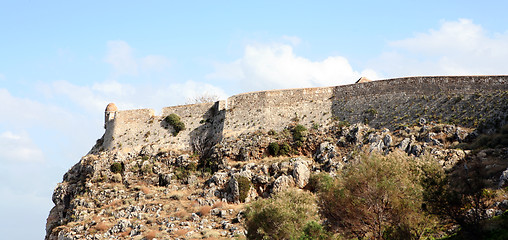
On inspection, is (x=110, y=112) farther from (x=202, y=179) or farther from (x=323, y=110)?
(x=323, y=110)

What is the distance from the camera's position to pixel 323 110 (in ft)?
189

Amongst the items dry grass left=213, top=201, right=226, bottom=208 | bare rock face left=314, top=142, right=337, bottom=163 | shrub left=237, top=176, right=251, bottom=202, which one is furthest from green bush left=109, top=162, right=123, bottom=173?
bare rock face left=314, top=142, right=337, bottom=163

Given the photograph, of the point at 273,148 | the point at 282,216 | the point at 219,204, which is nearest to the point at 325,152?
the point at 273,148

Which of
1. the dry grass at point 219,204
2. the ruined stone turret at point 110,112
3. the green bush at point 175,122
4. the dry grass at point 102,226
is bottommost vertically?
the dry grass at point 102,226

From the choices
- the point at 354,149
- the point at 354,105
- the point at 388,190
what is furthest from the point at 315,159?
the point at 388,190

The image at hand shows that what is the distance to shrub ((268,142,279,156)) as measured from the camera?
5451 cm

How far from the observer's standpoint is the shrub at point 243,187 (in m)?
50.2

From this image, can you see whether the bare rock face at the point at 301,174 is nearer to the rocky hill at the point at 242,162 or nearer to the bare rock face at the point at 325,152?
the rocky hill at the point at 242,162

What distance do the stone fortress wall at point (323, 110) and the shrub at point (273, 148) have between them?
3.05m

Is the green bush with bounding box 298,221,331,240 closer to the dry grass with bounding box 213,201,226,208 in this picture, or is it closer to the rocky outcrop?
the rocky outcrop

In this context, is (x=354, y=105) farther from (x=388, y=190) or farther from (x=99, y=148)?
(x=99, y=148)

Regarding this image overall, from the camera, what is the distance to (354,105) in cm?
5644

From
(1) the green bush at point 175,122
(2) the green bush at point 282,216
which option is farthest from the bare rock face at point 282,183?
(1) the green bush at point 175,122

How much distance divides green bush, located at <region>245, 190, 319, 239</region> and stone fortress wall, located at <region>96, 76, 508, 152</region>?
17.1m
